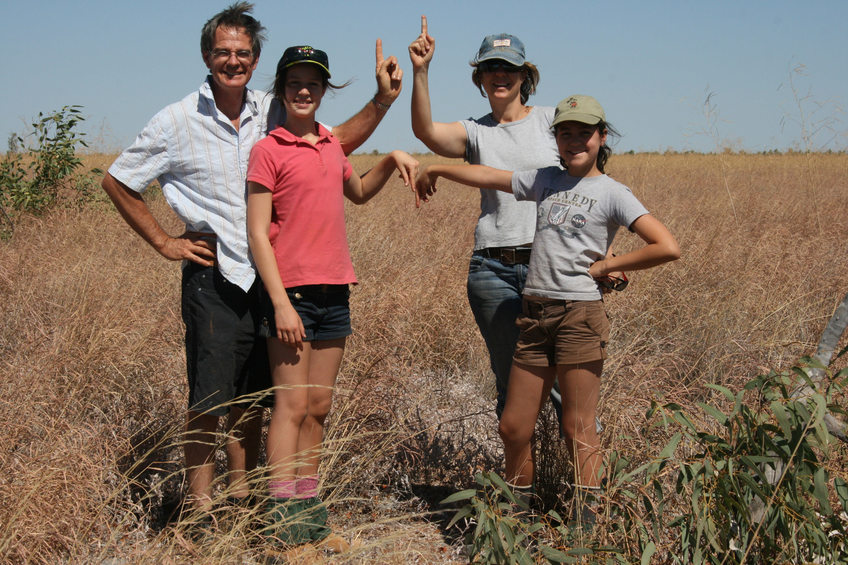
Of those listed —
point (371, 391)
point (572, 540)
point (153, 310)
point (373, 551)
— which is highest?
point (153, 310)

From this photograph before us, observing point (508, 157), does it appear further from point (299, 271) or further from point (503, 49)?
point (299, 271)

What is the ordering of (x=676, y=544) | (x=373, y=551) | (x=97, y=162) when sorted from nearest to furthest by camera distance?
(x=676, y=544) → (x=373, y=551) → (x=97, y=162)

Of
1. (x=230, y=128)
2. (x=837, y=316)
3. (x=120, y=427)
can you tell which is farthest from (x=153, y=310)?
(x=837, y=316)

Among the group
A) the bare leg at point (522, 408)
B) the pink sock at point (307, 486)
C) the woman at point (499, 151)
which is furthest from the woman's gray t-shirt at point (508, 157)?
the pink sock at point (307, 486)

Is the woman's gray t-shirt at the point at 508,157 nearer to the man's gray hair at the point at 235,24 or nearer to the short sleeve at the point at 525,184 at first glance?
the short sleeve at the point at 525,184

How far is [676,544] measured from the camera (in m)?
2.53

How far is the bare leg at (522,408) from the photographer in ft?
8.66

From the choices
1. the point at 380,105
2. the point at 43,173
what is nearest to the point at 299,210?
the point at 380,105

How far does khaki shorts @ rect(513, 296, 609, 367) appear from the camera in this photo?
2.55 meters

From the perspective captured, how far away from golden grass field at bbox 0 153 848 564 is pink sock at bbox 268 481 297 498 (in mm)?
167

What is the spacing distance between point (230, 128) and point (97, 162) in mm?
13940

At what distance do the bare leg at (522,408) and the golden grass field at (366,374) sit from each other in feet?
1.26

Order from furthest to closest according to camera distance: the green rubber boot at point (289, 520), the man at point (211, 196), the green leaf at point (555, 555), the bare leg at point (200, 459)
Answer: the bare leg at point (200, 459), the man at point (211, 196), the green rubber boot at point (289, 520), the green leaf at point (555, 555)

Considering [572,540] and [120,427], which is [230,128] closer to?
[120,427]
